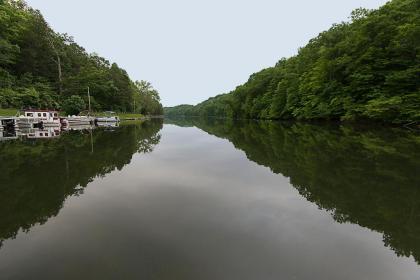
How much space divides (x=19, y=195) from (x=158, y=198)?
14.4ft

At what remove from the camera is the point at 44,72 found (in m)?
76.4

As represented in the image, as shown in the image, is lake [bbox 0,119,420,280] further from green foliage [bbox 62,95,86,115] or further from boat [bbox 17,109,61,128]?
green foliage [bbox 62,95,86,115]

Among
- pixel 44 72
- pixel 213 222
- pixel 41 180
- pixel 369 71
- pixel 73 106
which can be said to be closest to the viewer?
pixel 213 222

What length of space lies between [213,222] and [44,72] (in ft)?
280

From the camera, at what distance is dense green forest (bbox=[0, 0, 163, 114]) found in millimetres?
59156

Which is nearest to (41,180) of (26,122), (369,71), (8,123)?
(8,123)

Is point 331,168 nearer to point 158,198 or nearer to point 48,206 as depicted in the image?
point 158,198

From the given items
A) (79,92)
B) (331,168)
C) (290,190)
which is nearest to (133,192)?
A: (290,190)

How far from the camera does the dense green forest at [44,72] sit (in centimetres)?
5916

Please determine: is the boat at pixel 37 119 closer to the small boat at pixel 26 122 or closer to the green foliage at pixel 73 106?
the small boat at pixel 26 122

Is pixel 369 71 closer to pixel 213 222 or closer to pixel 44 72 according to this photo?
pixel 213 222

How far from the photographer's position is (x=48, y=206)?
7996 millimetres

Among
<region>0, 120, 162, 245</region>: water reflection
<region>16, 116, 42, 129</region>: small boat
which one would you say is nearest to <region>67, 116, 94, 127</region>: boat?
<region>16, 116, 42, 129</region>: small boat

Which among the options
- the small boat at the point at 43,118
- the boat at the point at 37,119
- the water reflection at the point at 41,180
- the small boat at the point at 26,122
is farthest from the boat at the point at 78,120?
the water reflection at the point at 41,180
